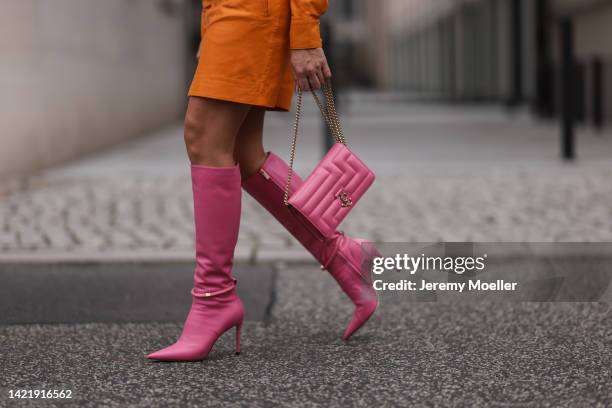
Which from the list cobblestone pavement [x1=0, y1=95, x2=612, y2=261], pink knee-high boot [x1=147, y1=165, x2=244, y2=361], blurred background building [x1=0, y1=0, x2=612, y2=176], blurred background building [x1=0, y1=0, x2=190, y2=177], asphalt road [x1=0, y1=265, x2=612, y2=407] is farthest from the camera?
blurred background building [x1=0, y1=0, x2=612, y2=176]

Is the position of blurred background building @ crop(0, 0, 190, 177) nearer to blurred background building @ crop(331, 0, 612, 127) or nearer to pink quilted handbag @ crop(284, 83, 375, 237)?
blurred background building @ crop(331, 0, 612, 127)

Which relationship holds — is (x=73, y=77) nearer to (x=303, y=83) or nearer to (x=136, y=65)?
(x=136, y=65)

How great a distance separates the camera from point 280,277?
4.82m

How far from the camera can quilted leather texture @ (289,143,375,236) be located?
3256mm

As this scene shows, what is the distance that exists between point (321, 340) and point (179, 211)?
10.6 feet

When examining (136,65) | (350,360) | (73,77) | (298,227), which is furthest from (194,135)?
(136,65)

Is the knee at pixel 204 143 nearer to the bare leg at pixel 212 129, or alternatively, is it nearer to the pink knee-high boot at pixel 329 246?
the bare leg at pixel 212 129

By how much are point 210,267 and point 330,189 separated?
17.3 inches

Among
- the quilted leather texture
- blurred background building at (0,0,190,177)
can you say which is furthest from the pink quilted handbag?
blurred background building at (0,0,190,177)

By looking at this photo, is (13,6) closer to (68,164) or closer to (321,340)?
(68,164)

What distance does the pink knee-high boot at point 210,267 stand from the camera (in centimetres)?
324

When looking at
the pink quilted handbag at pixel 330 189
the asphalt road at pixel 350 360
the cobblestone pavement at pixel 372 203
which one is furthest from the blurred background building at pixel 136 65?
the pink quilted handbag at pixel 330 189

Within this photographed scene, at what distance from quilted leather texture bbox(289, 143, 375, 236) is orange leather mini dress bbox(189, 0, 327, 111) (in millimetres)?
286

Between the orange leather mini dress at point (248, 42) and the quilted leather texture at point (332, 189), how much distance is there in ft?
0.94
